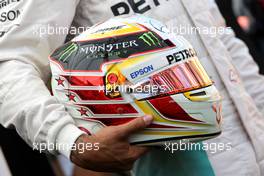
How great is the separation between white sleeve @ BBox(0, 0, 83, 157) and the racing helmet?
49 mm

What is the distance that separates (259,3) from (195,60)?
2988mm

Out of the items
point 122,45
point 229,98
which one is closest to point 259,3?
point 229,98

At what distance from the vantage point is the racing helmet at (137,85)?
118 centimetres

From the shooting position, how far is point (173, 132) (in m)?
1.20

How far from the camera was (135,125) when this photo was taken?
1.16m

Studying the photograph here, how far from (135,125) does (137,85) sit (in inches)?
3.3

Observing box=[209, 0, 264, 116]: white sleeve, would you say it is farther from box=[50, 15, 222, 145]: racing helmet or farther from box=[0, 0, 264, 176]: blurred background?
box=[50, 15, 222, 145]: racing helmet

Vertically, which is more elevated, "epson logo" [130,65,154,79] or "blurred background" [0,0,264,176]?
"epson logo" [130,65,154,79]

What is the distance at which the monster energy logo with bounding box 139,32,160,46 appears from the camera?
4.02 ft

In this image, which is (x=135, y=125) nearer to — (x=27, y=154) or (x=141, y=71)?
(x=141, y=71)

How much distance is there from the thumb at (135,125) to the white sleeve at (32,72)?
9cm

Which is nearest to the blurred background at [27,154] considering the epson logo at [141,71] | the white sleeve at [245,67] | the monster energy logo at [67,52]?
the white sleeve at [245,67]

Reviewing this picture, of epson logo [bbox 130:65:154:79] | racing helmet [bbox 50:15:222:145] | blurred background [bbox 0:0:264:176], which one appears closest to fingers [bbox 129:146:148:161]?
racing helmet [bbox 50:15:222:145]

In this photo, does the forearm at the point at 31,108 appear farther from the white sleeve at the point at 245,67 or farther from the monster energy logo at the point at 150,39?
the white sleeve at the point at 245,67
